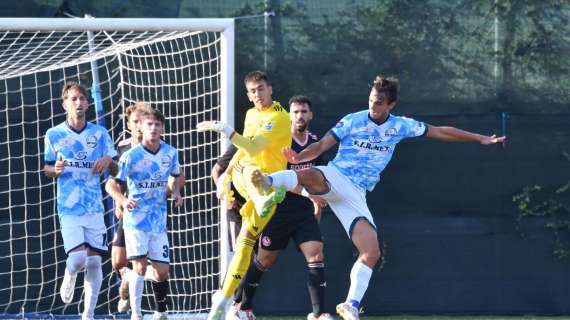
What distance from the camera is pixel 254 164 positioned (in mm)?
8906

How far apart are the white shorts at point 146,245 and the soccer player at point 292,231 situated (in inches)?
26.1

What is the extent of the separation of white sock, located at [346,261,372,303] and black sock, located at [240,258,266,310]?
1.10m

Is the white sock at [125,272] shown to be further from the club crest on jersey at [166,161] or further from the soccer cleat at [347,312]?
the soccer cleat at [347,312]

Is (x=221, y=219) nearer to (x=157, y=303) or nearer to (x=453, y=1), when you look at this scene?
(x=157, y=303)

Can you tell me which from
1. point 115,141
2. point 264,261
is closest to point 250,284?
point 264,261

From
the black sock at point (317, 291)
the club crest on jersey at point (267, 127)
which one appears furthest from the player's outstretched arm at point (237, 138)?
the black sock at point (317, 291)

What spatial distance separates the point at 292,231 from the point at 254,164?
82 centimetres

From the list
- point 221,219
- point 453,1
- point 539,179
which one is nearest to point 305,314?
point 221,219

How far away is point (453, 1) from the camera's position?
11.6 meters

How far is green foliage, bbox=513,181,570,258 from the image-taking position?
11.5 meters

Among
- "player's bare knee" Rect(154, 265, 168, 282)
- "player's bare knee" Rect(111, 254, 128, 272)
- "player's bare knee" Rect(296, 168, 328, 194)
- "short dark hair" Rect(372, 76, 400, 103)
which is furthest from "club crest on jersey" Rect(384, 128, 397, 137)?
"player's bare knee" Rect(111, 254, 128, 272)

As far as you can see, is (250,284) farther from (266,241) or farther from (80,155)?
(80,155)

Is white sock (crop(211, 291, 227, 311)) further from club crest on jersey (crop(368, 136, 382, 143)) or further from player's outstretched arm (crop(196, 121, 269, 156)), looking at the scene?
club crest on jersey (crop(368, 136, 382, 143))

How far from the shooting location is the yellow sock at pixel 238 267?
336 inches
